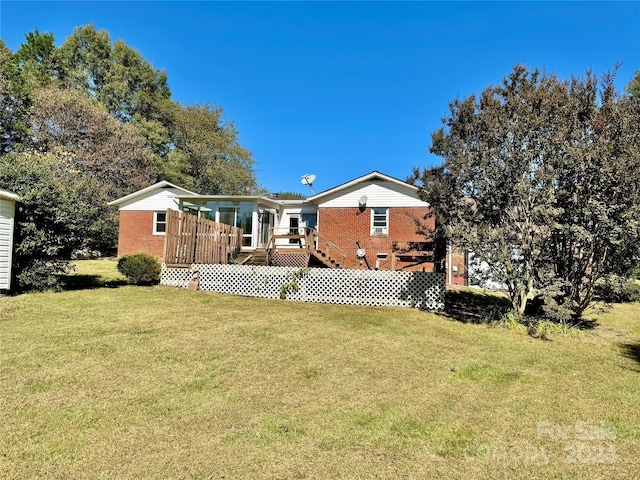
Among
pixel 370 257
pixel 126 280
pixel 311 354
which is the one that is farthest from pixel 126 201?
pixel 311 354

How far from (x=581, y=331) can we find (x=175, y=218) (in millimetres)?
11316

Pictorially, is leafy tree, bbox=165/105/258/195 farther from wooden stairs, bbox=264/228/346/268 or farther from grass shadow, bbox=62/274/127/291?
grass shadow, bbox=62/274/127/291

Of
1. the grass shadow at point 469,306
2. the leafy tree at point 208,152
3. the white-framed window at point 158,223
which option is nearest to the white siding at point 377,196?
the grass shadow at point 469,306

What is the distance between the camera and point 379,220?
18.4 meters

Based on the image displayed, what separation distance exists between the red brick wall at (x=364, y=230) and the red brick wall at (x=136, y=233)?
35.6ft

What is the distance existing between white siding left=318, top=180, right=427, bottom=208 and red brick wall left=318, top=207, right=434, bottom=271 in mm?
261

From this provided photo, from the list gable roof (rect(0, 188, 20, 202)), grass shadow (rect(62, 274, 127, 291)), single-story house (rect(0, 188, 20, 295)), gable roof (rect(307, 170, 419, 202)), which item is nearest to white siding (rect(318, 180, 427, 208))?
gable roof (rect(307, 170, 419, 202))

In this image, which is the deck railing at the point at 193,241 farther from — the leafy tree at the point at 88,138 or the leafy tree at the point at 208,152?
the leafy tree at the point at 208,152

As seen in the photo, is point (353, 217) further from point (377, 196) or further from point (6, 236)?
point (6, 236)

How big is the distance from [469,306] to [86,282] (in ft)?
40.3

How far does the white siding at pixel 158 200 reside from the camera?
2214 centimetres

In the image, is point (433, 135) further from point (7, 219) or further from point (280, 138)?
point (280, 138)

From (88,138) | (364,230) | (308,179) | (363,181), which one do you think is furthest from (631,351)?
(88,138)

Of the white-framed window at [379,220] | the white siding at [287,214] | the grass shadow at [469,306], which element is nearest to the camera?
the grass shadow at [469,306]
